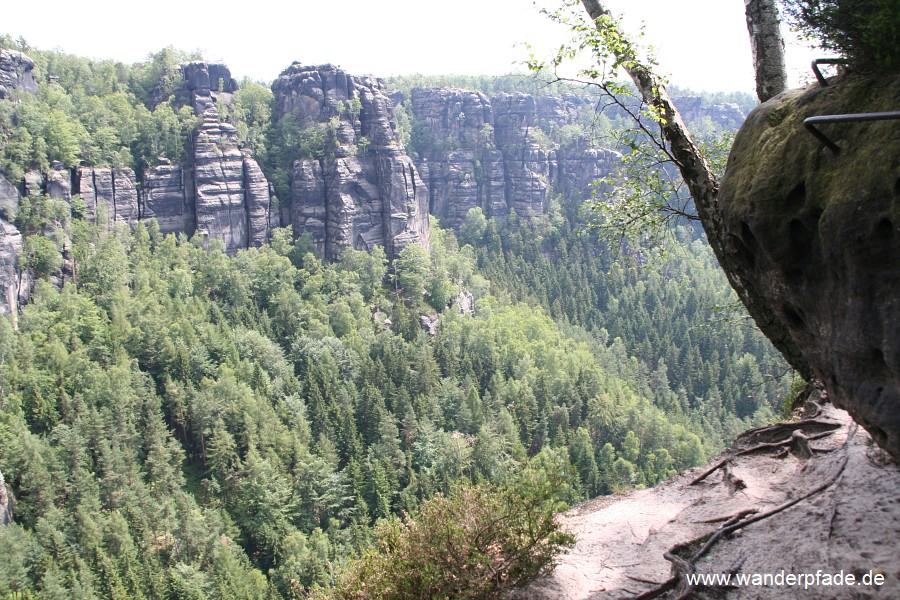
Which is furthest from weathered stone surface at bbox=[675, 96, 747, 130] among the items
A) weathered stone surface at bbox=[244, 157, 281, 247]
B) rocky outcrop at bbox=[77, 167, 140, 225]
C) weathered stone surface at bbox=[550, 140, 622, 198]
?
rocky outcrop at bbox=[77, 167, 140, 225]

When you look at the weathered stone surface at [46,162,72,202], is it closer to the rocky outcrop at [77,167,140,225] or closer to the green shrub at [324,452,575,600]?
the rocky outcrop at [77,167,140,225]

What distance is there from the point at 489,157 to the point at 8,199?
78822 mm

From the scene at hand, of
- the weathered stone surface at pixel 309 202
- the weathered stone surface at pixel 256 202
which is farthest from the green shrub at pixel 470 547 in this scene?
the weathered stone surface at pixel 309 202

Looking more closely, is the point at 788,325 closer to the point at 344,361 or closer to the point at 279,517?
the point at 279,517

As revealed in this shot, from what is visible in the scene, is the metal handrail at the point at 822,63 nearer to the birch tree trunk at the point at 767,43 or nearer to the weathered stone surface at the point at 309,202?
the birch tree trunk at the point at 767,43

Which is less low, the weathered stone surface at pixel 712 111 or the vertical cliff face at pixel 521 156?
the weathered stone surface at pixel 712 111

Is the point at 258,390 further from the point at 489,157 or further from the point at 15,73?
the point at 489,157

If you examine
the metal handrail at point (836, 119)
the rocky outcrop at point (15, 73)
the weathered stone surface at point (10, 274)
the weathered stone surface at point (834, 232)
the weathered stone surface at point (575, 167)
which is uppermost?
the rocky outcrop at point (15, 73)

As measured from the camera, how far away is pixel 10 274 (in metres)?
50.2

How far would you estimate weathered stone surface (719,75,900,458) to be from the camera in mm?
4355

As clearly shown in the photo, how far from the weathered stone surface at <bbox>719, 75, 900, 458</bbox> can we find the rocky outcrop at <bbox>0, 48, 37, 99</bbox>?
7419 cm

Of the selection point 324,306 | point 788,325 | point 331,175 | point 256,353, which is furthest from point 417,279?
point 788,325

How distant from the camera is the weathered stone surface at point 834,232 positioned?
14.3 ft

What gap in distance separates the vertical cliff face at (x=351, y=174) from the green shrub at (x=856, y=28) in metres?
68.7
